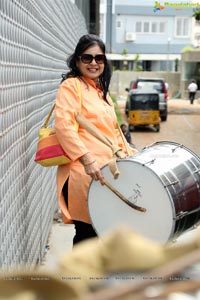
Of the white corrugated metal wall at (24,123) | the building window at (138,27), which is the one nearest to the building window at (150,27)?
the building window at (138,27)

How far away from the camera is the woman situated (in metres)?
3.72

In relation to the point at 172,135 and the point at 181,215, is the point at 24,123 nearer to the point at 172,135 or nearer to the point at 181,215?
the point at 181,215

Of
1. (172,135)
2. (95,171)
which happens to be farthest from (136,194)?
(172,135)

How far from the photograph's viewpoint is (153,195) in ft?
12.0

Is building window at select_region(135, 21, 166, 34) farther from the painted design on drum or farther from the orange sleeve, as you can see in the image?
the painted design on drum

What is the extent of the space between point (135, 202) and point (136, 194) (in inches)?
1.8

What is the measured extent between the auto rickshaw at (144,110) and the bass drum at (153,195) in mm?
15761

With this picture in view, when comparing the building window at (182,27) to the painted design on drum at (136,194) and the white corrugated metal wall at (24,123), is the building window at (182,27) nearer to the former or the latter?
the white corrugated metal wall at (24,123)

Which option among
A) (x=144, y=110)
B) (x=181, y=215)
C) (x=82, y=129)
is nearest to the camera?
(x=181, y=215)

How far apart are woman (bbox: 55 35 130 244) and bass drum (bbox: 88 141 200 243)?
107 mm

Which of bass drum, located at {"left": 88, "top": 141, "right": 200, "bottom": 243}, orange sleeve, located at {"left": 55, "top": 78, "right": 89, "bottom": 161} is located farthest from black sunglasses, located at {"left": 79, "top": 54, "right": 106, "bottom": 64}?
bass drum, located at {"left": 88, "top": 141, "right": 200, "bottom": 243}

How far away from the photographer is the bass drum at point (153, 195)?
3.60 m

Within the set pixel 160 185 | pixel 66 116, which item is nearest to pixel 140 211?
pixel 160 185

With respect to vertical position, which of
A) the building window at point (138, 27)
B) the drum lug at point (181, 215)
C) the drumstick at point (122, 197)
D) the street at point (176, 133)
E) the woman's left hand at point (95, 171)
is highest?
the building window at point (138, 27)
